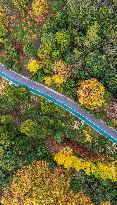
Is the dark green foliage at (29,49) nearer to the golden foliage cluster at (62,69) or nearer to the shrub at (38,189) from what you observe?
the golden foliage cluster at (62,69)

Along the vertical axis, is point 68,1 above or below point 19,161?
above

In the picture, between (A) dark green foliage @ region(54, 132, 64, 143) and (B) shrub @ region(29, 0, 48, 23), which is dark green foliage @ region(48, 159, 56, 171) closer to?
(A) dark green foliage @ region(54, 132, 64, 143)

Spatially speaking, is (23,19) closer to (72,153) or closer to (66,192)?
(72,153)

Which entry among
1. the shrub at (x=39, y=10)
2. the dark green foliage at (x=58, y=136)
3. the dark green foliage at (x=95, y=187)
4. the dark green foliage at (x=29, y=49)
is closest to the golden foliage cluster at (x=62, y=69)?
the dark green foliage at (x=29, y=49)

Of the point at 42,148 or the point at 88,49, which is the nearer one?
the point at 88,49

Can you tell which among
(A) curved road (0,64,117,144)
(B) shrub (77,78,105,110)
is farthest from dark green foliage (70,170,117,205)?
(B) shrub (77,78,105,110)

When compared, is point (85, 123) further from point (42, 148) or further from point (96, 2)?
point (96, 2)

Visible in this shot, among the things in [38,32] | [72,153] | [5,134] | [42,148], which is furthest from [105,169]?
[38,32]

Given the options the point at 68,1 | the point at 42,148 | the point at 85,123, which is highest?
the point at 68,1

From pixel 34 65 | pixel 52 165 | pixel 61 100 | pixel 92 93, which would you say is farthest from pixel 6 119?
pixel 92 93
